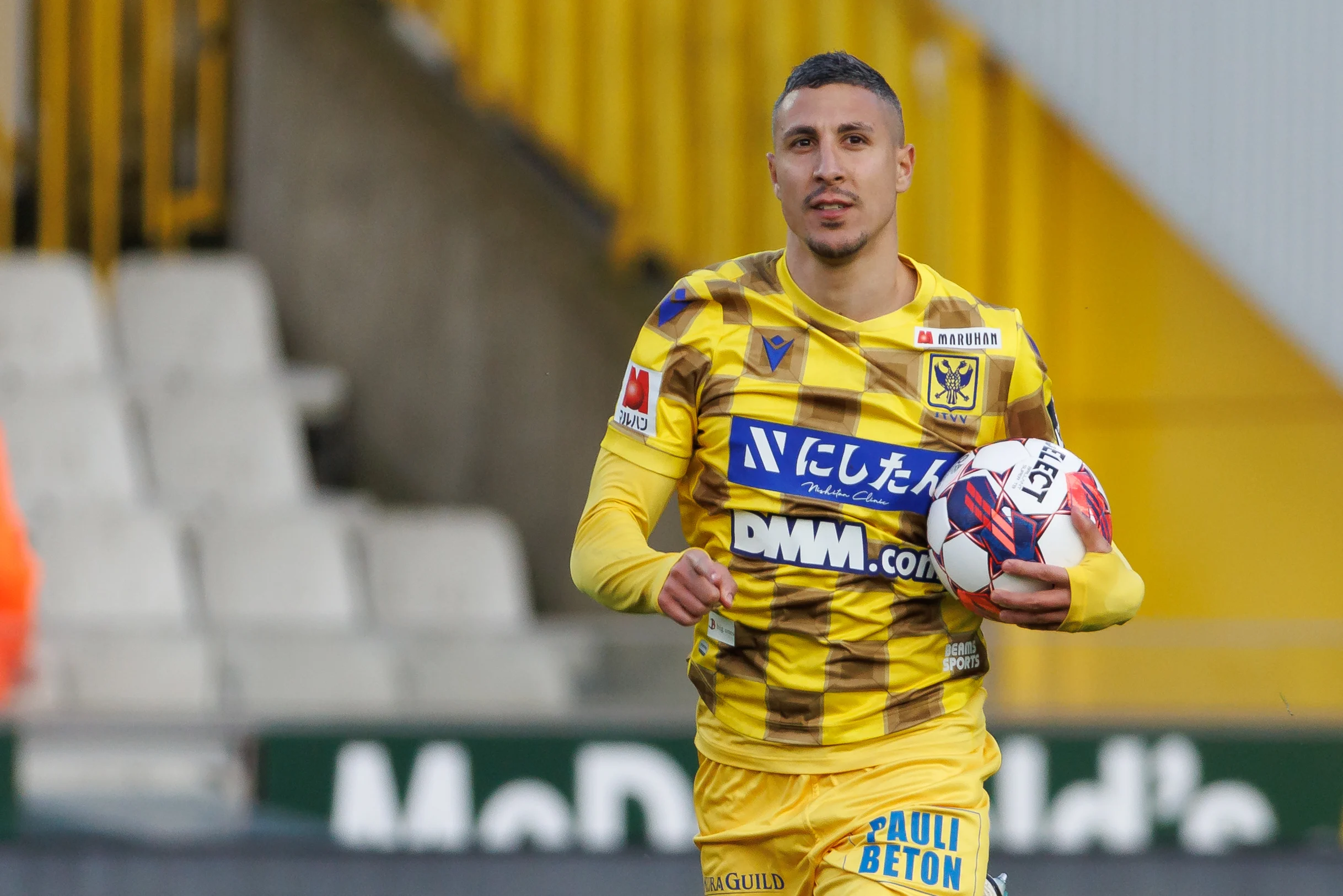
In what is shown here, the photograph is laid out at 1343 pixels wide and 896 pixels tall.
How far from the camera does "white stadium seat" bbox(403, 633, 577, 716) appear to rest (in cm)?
621

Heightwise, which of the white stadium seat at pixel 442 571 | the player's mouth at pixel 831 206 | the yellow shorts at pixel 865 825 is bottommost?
the white stadium seat at pixel 442 571

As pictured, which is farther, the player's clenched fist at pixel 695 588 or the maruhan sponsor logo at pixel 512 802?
the maruhan sponsor logo at pixel 512 802

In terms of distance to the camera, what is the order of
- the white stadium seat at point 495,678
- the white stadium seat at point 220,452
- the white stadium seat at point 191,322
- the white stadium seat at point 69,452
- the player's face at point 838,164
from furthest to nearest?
the white stadium seat at point 191,322, the white stadium seat at point 220,452, the white stadium seat at point 69,452, the white stadium seat at point 495,678, the player's face at point 838,164

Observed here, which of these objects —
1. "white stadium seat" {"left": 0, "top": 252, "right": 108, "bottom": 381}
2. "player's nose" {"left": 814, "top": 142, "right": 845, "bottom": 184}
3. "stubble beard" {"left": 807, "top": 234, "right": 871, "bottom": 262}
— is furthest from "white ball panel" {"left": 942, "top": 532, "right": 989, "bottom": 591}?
"white stadium seat" {"left": 0, "top": 252, "right": 108, "bottom": 381}

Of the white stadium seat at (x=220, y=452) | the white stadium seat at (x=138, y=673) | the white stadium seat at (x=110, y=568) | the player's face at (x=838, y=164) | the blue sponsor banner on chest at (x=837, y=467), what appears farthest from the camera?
the white stadium seat at (x=220, y=452)

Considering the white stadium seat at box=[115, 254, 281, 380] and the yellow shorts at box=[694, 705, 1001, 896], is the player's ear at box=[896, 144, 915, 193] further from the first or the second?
the white stadium seat at box=[115, 254, 281, 380]

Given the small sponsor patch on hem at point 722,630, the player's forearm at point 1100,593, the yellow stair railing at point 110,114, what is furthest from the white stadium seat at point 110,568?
the player's forearm at point 1100,593

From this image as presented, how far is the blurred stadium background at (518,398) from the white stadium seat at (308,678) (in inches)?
0.5

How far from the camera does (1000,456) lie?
121 inches

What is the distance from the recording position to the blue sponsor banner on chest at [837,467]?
3111 millimetres

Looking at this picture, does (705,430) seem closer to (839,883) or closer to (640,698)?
(839,883)

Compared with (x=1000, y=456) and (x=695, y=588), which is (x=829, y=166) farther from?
(x=695, y=588)

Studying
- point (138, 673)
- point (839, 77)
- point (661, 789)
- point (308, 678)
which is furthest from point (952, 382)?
point (138, 673)

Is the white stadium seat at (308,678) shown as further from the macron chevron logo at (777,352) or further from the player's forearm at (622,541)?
the macron chevron logo at (777,352)
